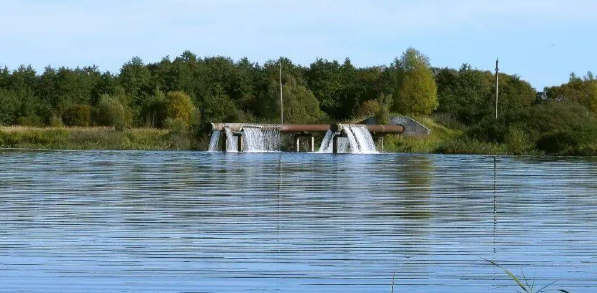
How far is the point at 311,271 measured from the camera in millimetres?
9531

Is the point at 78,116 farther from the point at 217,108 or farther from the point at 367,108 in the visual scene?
the point at 367,108

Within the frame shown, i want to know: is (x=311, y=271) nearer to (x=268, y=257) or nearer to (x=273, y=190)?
(x=268, y=257)

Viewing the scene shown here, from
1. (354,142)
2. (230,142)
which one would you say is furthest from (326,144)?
(230,142)

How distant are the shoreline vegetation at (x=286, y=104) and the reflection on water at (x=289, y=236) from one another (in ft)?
120

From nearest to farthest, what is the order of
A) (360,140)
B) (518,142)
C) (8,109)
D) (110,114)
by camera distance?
(360,140) → (518,142) → (110,114) → (8,109)

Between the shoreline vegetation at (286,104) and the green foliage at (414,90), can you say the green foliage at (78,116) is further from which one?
the green foliage at (414,90)

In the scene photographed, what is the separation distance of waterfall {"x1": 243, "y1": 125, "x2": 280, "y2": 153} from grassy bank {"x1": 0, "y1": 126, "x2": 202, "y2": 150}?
6043 millimetres

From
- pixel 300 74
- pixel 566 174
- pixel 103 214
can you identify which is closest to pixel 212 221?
pixel 103 214

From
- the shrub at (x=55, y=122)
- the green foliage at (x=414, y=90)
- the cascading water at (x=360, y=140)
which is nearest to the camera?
the cascading water at (x=360, y=140)

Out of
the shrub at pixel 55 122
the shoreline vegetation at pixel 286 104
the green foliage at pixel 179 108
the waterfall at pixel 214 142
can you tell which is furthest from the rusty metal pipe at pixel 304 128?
the green foliage at pixel 179 108

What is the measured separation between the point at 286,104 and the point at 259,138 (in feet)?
62.4

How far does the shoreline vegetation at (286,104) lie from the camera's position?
59.5 m

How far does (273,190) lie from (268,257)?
35.7 ft

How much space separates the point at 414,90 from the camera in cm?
7394
